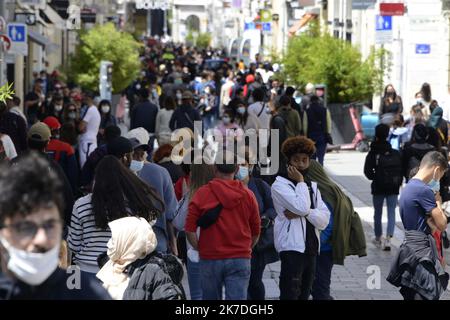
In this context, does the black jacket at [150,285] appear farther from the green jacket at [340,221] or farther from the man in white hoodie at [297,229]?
the green jacket at [340,221]

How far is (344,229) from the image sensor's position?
10133 mm

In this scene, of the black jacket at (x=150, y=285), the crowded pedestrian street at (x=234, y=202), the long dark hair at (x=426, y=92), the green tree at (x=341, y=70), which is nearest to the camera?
the crowded pedestrian street at (x=234, y=202)

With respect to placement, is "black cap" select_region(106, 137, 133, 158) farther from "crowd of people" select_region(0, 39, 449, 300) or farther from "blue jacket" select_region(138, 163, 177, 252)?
"blue jacket" select_region(138, 163, 177, 252)

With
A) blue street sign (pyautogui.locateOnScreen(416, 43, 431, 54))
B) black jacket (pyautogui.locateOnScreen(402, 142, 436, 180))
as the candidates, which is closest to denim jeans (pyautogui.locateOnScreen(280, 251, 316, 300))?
black jacket (pyautogui.locateOnScreen(402, 142, 436, 180))

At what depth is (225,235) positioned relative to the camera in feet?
28.7

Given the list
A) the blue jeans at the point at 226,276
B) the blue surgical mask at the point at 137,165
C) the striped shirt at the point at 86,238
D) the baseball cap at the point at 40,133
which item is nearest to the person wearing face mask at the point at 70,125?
the baseball cap at the point at 40,133

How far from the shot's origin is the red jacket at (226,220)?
8.74 metres

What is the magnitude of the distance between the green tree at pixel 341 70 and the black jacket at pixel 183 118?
30.6 ft

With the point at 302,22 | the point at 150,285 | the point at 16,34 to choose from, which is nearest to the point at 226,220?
the point at 150,285

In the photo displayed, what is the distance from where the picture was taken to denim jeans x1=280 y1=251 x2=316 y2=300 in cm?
968

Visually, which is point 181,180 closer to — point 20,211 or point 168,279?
point 168,279

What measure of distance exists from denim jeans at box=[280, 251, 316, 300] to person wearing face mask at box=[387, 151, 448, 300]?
977 millimetres

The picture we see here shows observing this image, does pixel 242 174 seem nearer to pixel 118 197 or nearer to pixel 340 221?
pixel 340 221
